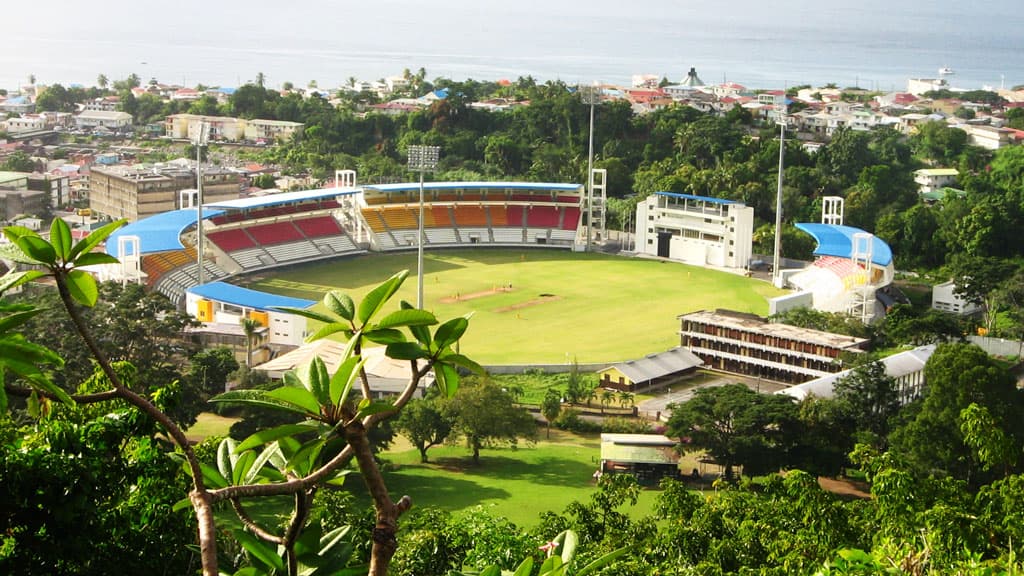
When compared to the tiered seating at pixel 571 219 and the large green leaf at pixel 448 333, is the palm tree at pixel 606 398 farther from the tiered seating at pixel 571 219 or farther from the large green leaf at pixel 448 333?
the large green leaf at pixel 448 333

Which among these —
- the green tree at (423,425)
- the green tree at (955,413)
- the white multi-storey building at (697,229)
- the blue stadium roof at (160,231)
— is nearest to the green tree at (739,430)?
the green tree at (955,413)

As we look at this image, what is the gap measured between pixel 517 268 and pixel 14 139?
24.7 meters

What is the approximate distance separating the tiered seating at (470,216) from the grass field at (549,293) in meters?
1.20

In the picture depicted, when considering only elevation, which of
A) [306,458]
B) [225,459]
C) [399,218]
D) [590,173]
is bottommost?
[399,218]

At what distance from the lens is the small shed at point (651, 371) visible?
20625 millimetres

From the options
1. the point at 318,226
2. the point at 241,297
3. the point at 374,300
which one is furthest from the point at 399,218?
the point at 374,300

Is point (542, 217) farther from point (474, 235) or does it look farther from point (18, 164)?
point (18, 164)

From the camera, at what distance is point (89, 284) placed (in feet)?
12.0

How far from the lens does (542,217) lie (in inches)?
1372

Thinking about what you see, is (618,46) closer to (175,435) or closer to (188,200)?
(188,200)

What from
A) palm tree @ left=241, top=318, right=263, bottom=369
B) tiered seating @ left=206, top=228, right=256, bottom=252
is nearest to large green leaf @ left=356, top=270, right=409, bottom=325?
palm tree @ left=241, top=318, right=263, bottom=369

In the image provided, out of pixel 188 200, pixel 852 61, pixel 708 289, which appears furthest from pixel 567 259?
pixel 852 61

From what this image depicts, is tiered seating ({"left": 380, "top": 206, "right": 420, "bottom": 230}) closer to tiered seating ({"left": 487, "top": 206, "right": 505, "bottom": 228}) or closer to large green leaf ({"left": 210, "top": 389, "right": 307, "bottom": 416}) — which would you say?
tiered seating ({"left": 487, "top": 206, "right": 505, "bottom": 228})

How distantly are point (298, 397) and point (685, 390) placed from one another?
59.6ft
